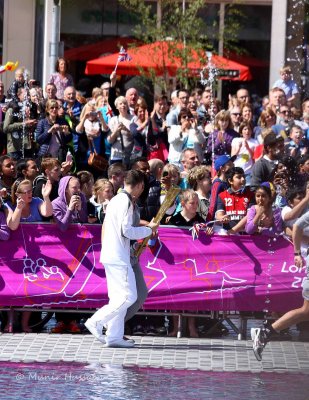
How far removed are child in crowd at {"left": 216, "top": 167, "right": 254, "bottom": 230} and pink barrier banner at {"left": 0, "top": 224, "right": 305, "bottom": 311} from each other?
756 millimetres

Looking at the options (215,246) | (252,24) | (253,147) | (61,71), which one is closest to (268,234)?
(215,246)

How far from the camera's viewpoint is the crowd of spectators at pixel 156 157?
14102 millimetres

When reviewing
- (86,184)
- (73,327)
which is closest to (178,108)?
(86,184)

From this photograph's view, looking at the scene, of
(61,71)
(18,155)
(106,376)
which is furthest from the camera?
(61,71)

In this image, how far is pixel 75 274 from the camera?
45.7ft

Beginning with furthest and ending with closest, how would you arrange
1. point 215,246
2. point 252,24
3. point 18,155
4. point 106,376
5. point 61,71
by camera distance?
point 252,24 < point 61,71 < point 18,155 < point 215,246 < point 106,376

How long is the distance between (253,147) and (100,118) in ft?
7.43

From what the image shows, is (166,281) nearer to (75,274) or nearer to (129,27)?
(75,274)

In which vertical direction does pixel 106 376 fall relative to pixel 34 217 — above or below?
below

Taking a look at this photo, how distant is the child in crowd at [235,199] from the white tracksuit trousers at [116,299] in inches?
73.5

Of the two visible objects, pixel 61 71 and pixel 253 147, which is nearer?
pixel 253 147

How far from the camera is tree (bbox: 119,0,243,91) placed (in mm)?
25922

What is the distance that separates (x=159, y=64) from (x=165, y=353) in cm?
1397

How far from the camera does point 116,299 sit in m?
13.0
